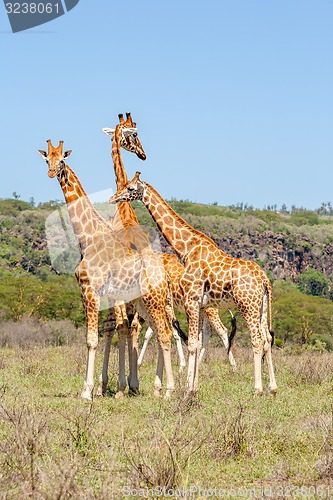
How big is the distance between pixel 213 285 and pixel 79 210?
2047 mm

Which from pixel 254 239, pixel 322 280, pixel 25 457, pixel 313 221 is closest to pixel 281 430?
pixel 25 457

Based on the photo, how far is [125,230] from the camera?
11008 mm

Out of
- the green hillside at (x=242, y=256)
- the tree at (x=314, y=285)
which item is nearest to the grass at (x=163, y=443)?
the green hillside at (x=242, y=256)

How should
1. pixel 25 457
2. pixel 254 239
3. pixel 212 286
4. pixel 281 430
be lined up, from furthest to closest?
pixel 254 239 < pixel 212 286 < pixel 281 430 < pixel 25 457

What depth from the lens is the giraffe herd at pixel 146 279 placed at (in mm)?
10391

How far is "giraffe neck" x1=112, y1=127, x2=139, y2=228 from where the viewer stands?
1130 centimetres

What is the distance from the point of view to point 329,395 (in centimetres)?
1092

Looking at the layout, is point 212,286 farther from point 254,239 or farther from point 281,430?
point 254,239

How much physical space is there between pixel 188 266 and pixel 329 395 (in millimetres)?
2541

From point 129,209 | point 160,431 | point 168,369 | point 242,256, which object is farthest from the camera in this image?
point 242,256

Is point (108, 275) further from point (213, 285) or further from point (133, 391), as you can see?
point (133, 391)

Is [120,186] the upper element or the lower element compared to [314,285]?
upper

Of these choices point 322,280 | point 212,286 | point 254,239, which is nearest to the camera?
point 212,286

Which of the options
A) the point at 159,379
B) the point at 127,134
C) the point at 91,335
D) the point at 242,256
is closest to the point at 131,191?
the point at 127,134
